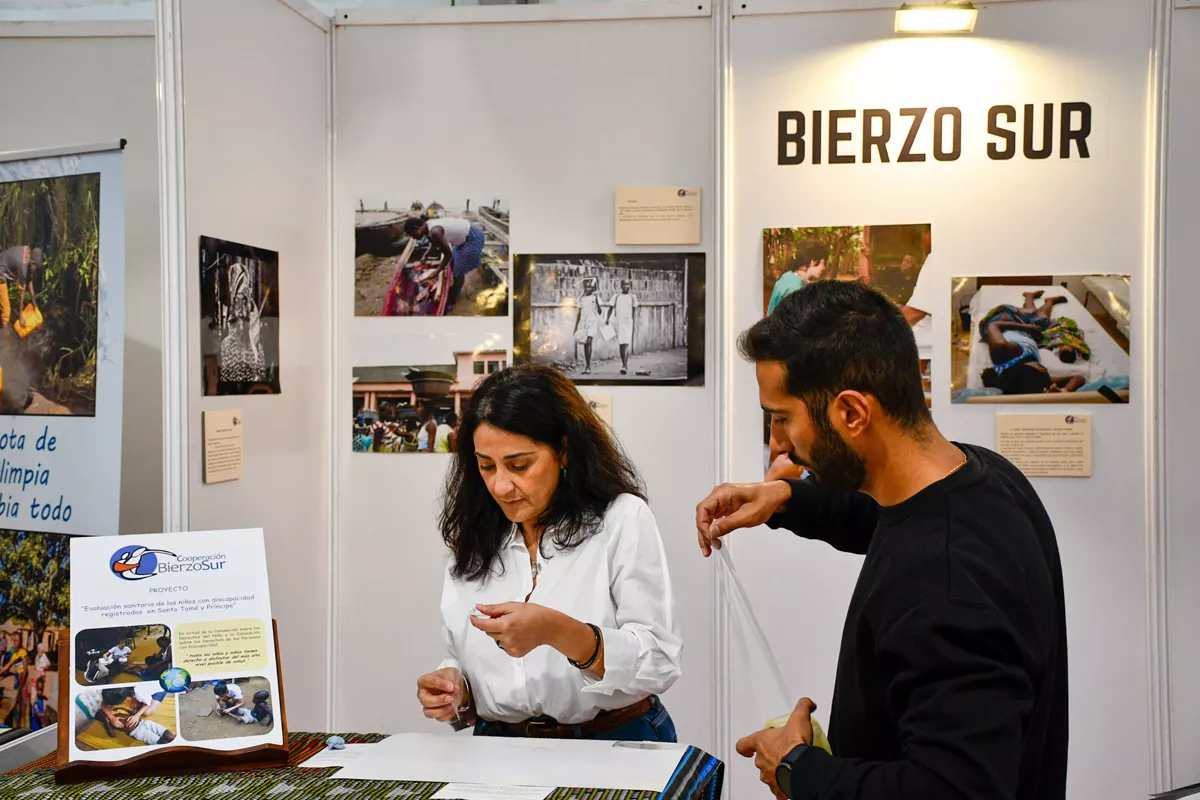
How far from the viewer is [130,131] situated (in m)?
2.63

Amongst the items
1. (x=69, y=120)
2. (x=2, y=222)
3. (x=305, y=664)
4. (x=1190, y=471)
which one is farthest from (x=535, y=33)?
(x=1190, y=471)

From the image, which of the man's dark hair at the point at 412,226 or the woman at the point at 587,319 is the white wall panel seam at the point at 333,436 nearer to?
the man's dark hair at the point at 412,226

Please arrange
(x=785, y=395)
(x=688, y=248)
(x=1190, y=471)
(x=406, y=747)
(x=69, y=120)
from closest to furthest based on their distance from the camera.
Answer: (x=785, y=395), (x=406, y=747), (x=69, y=120), (x=1190, y=471), (x=688, y=248)

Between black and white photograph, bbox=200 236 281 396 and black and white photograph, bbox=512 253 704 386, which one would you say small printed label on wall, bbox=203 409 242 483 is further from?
black and white photograph, bbox=512 253 704 386

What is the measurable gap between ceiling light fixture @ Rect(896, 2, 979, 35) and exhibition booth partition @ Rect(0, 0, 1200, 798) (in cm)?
11

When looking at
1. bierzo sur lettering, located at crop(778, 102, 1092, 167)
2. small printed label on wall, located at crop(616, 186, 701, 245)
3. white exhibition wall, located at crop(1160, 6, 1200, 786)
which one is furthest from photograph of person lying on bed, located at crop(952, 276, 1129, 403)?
small printed label on wall, located at crop(616, 186, 701, 245)

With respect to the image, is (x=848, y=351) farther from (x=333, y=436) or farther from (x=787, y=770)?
(x=333, y=436)

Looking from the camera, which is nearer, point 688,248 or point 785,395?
point 785,395

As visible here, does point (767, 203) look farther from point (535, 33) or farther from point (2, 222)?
point (2, 222)

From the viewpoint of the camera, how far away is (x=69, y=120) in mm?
2641

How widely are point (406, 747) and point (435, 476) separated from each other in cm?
175

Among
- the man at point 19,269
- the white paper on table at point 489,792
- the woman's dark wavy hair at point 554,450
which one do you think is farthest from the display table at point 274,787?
the man at point 19,269

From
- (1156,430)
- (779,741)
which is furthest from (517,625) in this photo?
(1156,430)

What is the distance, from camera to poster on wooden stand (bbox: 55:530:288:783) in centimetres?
164
